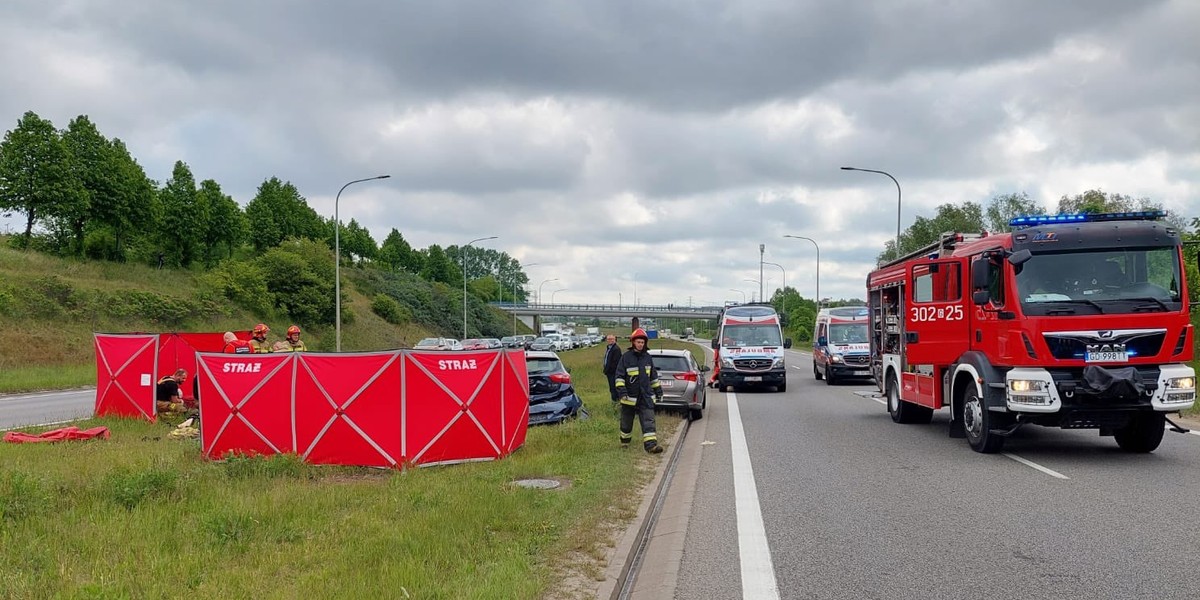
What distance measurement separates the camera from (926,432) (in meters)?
13.8

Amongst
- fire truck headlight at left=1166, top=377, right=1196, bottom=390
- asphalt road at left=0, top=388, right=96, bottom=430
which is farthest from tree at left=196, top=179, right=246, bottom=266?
fire truck headlight at left=1166, top=377, right=1196, bottom=390

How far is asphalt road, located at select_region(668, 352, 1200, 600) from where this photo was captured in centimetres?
547

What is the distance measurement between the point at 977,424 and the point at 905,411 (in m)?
3.78

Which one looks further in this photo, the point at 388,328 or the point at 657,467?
the point at 388,328

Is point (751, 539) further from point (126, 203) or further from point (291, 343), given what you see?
point (126, 203)

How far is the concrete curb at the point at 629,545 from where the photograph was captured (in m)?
5.30

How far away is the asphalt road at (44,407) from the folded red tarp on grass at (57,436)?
3.11 m

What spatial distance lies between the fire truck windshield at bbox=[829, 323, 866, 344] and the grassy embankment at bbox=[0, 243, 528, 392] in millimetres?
24429

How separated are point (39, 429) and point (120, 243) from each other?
44.2 meters

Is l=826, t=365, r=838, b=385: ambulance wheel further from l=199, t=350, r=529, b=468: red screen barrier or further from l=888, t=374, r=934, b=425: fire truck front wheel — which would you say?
l=199, t=350, r=529, b=468: red screen barrier

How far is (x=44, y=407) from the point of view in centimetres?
1886

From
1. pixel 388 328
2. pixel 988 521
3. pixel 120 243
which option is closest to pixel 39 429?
pixel 988 521

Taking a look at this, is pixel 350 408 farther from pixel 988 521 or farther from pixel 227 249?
pixel 227 249

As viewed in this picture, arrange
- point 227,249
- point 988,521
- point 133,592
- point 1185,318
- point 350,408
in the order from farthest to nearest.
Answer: point 227,249
point 1185,318
point 350,408
point 988,521
point 133,592
